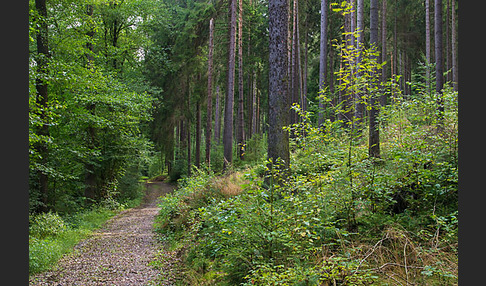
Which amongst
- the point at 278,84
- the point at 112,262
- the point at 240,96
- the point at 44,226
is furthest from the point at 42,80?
the point at 240,96

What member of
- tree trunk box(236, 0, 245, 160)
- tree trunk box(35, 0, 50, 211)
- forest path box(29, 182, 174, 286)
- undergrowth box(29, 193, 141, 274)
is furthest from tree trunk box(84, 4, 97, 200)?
tree trunk box(236, 0, 245, 160)

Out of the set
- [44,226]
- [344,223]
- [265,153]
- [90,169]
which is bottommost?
[44,226]

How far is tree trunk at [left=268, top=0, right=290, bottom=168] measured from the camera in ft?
19.8

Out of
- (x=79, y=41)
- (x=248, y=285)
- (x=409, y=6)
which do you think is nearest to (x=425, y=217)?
(x=248, y=285)

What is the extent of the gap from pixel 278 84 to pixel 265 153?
1.46 metres

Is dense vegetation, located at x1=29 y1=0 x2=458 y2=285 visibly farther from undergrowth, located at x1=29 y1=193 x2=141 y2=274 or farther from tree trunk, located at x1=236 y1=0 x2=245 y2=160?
tree trunk, located at x1=236 y1=0 x2=245 y2=160

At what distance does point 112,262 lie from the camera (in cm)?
673

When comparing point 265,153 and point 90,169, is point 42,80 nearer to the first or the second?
point 90,169

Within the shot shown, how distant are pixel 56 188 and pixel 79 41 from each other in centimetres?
587

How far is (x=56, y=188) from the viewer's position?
1188 cm

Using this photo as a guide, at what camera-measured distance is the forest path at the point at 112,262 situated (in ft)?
18.5

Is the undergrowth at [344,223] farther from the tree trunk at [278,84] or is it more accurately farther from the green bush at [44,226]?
the green bush at [44,226]

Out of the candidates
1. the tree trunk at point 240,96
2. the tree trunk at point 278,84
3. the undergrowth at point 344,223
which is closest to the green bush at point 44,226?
the undergrowth at point 344,223

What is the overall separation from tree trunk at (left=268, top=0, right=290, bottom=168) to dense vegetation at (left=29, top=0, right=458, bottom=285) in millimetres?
41
